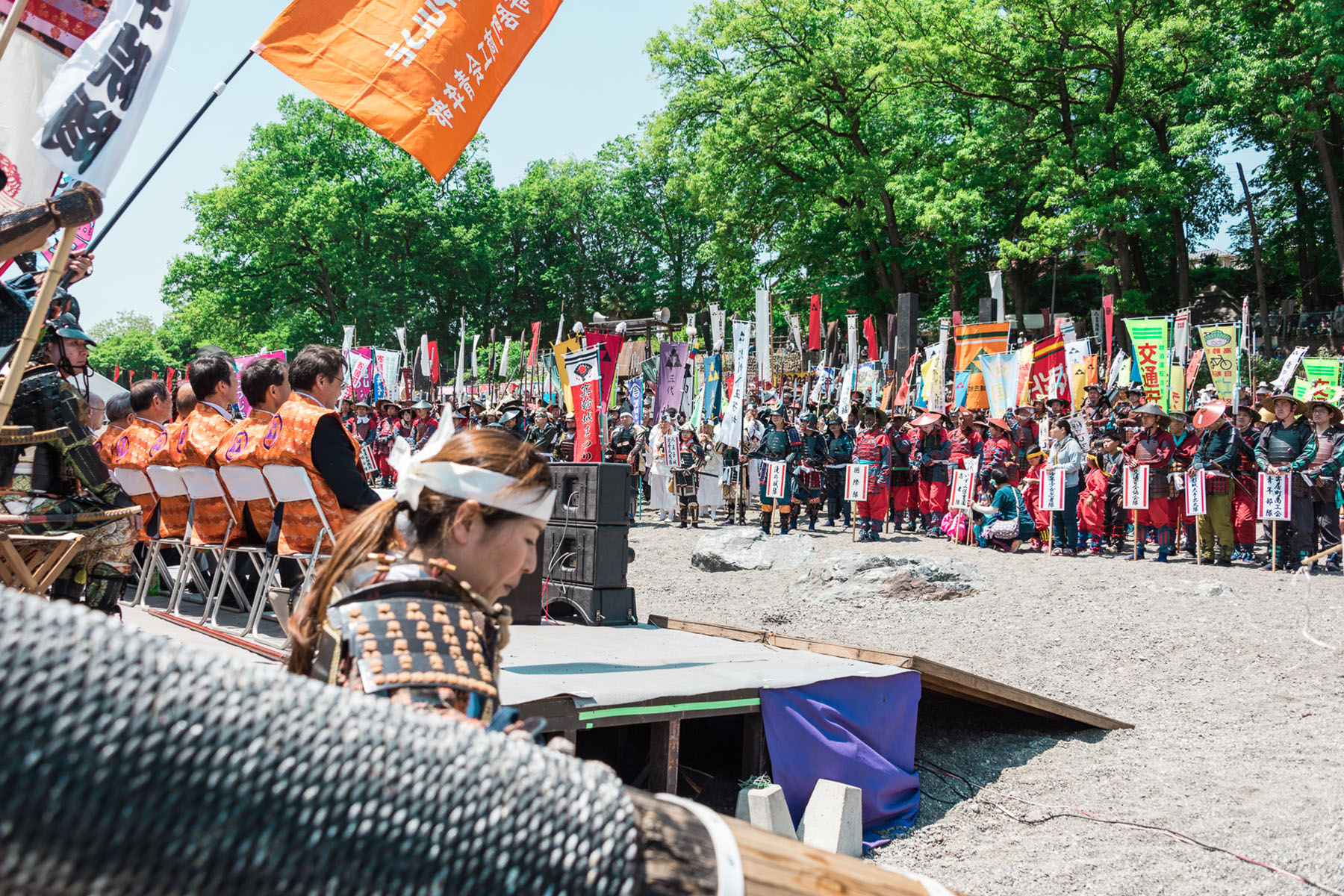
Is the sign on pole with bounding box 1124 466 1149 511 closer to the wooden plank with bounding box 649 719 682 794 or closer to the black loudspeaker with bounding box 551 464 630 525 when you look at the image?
the black loudspeaker with bounding box 551 464 630 525

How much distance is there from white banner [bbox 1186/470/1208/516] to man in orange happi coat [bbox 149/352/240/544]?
10.7 metres

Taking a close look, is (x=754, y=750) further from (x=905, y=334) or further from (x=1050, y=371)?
(x=905, y=334)

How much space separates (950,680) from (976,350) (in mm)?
13005

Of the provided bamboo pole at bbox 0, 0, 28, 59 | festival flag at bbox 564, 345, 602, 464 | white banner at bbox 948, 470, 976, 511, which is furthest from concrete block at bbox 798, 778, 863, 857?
white banner at bbox 948, 470, 976, 511

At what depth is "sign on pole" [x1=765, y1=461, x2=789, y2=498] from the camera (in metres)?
16.0

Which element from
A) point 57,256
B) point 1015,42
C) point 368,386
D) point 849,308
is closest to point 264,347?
point 368,386

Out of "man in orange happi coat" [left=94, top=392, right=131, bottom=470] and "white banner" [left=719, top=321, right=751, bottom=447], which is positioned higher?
"white banner" [left=719, top=321, right=751, bottom=447]

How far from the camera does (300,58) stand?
5.16 meters

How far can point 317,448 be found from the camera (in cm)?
491

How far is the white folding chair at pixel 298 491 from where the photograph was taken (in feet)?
16.3

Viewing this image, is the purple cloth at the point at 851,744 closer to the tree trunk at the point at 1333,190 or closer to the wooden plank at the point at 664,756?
the wooden plank at the point at 664,756

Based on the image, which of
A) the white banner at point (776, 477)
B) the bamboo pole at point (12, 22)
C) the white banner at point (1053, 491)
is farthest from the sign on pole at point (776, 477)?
the bamboo pole at point (12, 22)

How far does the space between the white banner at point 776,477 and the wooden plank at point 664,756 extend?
11.4 meters

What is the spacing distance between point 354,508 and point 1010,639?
19.0 ft
